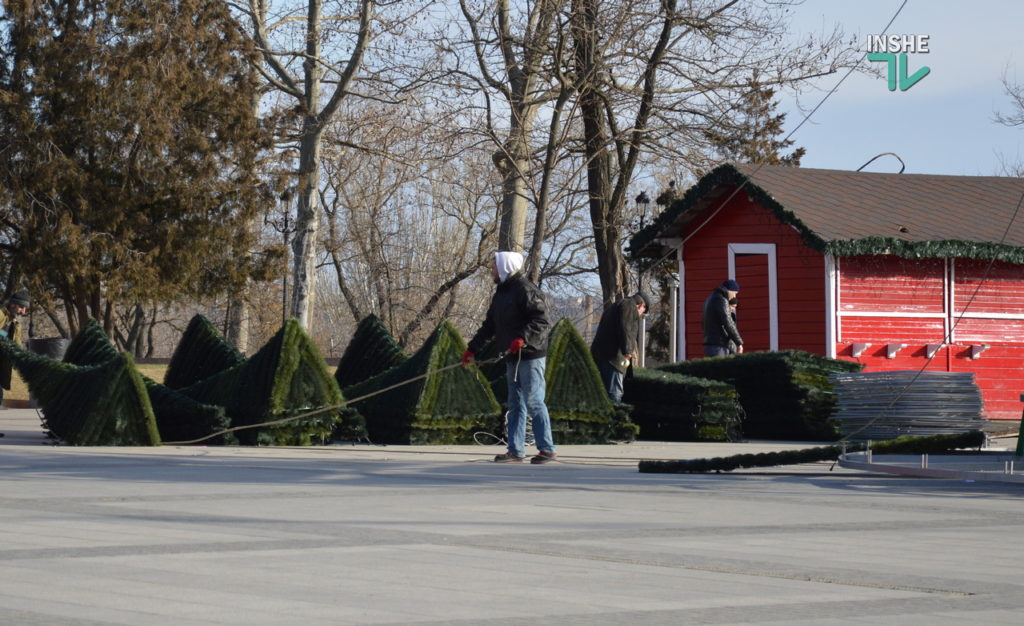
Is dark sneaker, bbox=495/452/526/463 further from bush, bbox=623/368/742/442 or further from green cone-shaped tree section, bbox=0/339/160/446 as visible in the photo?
bush, bbox=623/368/742/442

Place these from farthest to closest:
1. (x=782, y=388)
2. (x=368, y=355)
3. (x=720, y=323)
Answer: (x=720, y=323), (x=782, y=388), (x=368, y=355)

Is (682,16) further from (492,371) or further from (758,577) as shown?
(758,577)

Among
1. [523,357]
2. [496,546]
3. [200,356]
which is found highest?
[200,356]

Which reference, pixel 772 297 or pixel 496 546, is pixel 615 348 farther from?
pixel 496 546

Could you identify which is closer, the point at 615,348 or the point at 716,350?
the point at 615,348

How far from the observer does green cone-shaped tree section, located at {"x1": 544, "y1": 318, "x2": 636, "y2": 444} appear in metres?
17.4

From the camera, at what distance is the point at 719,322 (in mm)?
22406

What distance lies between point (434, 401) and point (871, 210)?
1376 cm

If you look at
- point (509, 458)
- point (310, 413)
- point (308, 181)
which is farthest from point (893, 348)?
point (308, 181)

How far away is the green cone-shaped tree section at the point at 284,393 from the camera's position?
16297 millimetres

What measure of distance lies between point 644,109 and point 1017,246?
28.2ft

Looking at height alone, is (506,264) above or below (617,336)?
above

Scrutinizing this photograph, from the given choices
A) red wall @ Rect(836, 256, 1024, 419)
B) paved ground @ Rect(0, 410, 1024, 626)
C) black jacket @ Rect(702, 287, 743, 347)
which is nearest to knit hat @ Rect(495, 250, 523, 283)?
paved ground @ Rect(0, 410, 1024, 626)

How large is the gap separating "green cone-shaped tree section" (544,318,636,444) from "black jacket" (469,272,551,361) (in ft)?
8.64
